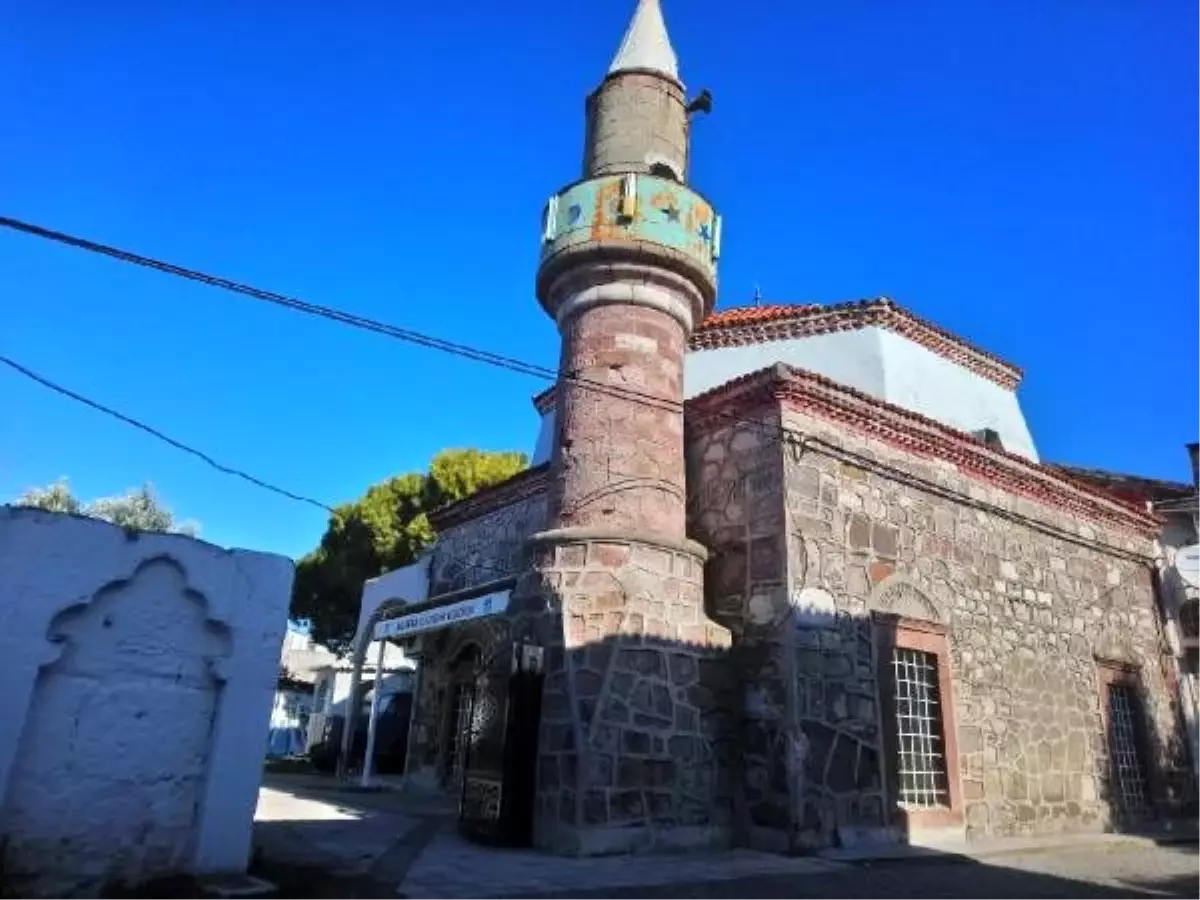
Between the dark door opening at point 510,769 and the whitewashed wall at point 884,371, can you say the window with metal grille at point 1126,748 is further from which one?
the dark door opening at point 510,769

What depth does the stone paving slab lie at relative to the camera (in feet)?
17.1

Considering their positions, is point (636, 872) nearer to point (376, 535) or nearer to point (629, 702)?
point (629, 702)

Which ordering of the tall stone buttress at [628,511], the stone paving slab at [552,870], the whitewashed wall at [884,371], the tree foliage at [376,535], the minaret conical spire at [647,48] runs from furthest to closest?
1. the tree foliage at [376,535]
2. the whitewashed wall at [884,371]
3. the minaret conical spire at [647,48]
4. the tall stone buttress at [628,511]
5. the stone paving slab at [552,870]

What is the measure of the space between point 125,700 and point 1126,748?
1185 centimetres

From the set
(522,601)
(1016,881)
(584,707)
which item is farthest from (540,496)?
(1016,881)

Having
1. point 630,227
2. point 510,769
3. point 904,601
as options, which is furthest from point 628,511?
point 904,601

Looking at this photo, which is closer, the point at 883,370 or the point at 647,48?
the point at 647,48

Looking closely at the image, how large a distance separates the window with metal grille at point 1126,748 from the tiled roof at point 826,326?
5.16 m

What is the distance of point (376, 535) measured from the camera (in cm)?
2417

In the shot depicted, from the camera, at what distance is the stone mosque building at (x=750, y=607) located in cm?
731

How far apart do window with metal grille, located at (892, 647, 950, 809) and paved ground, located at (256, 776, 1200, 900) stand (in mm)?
826

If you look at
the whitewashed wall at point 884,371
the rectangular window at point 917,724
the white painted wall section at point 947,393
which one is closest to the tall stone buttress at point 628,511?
the rectangular window at point 917,724

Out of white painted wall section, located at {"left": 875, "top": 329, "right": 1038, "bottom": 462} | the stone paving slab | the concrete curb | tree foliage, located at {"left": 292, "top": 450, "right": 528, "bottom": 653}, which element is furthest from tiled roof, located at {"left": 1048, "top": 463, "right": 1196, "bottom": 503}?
tree foliage, located at {"left": 292, "top": 450, "right": 528, "bottom": 653}

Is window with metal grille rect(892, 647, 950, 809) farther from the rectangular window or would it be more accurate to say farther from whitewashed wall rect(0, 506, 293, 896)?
whitewashed wall rect(0, 506, 293, 896)
